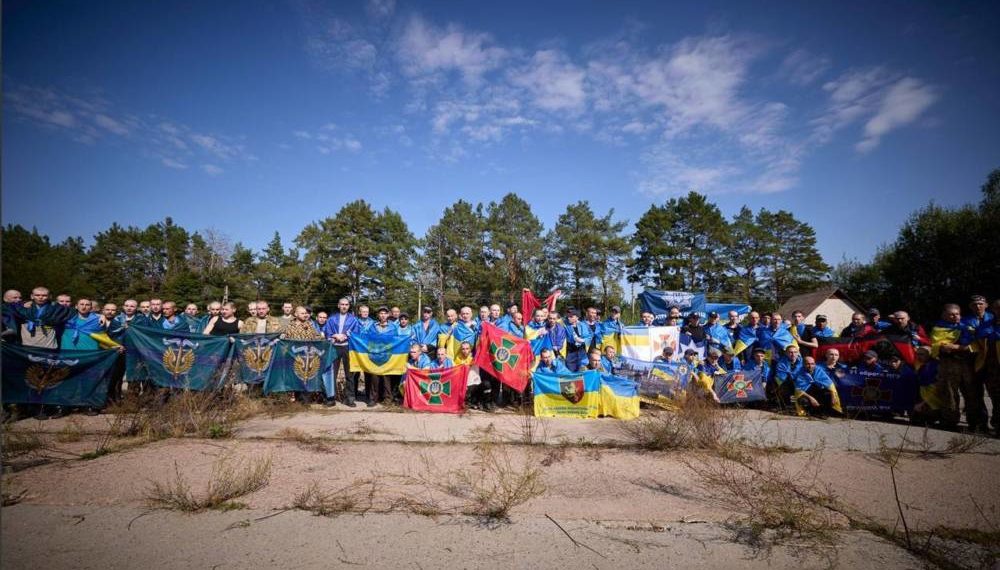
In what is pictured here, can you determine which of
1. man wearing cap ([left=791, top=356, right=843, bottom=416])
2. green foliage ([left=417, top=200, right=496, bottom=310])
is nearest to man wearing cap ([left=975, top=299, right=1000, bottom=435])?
man wearing cap ([left=791, top=356, right=843, bottom=416])

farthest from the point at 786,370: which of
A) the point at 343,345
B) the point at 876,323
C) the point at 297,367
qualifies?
the point at 297,367

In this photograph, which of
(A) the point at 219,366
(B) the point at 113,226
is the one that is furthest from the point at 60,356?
(B) the point at 113,226

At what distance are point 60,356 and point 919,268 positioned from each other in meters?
48.1

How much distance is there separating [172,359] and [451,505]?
7.07m

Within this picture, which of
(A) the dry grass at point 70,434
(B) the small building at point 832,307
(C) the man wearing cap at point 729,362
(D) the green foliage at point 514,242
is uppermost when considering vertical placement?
(D) the green foliage at point 514,242

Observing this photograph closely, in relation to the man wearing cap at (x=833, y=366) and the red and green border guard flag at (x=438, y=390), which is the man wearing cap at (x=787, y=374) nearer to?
the man wearing cap at (x=833, y=366)

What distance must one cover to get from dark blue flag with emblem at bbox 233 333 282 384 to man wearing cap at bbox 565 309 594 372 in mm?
6594

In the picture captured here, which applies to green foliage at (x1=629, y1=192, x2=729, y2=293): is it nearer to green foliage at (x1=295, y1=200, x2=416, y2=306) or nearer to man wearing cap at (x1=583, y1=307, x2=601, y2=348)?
green foliage at (x1=295, y1=200, x2=416, y2=306)

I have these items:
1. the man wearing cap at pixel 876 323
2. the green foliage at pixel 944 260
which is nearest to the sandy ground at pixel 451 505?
the man wearing cap at pixel 876 323

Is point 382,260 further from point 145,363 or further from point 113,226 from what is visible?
point 113,226

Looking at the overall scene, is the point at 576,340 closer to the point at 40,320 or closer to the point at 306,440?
the point at 306,440

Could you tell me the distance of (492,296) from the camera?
139 feet

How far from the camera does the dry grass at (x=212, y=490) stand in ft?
13.7

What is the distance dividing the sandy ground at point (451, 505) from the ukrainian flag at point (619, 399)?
124cm
